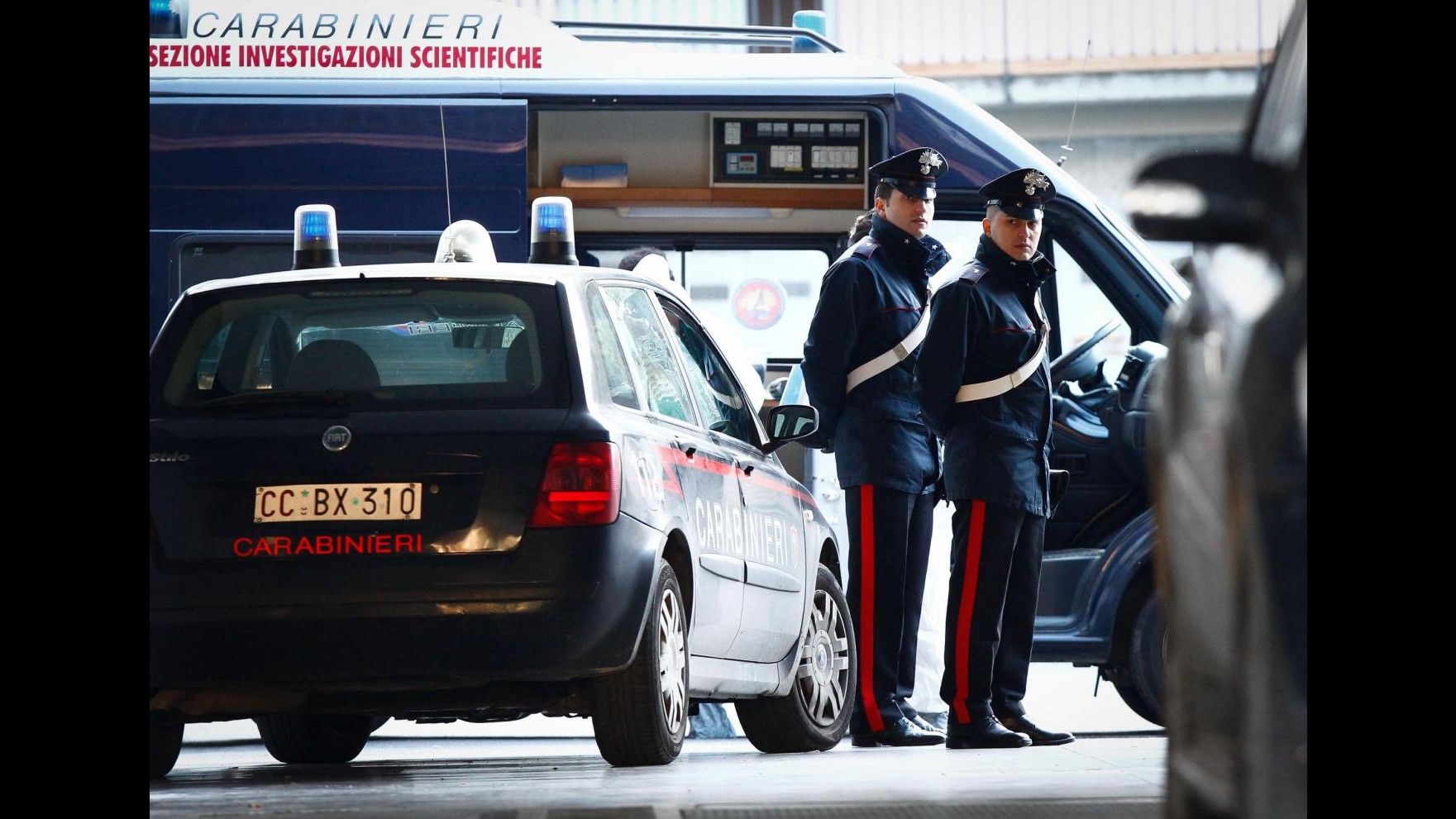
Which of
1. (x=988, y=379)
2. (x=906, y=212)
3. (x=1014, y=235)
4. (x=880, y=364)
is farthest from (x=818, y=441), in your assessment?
(x=1014, y=235)

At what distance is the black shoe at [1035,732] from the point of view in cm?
713

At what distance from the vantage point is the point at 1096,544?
27.7 ft

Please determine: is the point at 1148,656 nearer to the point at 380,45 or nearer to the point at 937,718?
the point at 937,718

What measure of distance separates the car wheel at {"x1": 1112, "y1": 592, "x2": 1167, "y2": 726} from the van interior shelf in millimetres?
2303

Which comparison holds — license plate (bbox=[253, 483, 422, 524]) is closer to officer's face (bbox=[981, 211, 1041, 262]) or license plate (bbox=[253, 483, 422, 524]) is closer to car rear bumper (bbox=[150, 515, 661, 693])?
car rear bumper (bbox=[150, 515, 661, 693])

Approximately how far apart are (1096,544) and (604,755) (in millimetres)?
3390

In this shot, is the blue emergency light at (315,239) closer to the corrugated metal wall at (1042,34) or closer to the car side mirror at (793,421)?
the car side mirror at (793,421)

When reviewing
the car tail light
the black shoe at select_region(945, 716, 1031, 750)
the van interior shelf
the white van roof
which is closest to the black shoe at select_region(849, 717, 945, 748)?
the black shoe at select_region(945, 716, 1031, 750)

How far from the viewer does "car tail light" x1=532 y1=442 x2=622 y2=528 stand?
5156 mm

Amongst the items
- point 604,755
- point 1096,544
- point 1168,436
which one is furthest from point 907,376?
point 1168,436

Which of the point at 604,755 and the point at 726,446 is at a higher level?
the point at 726,446

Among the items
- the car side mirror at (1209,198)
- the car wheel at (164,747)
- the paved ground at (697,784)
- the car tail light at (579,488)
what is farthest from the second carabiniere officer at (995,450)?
the car side mirror at (1209,198)

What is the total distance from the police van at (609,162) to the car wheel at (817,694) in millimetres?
1336
